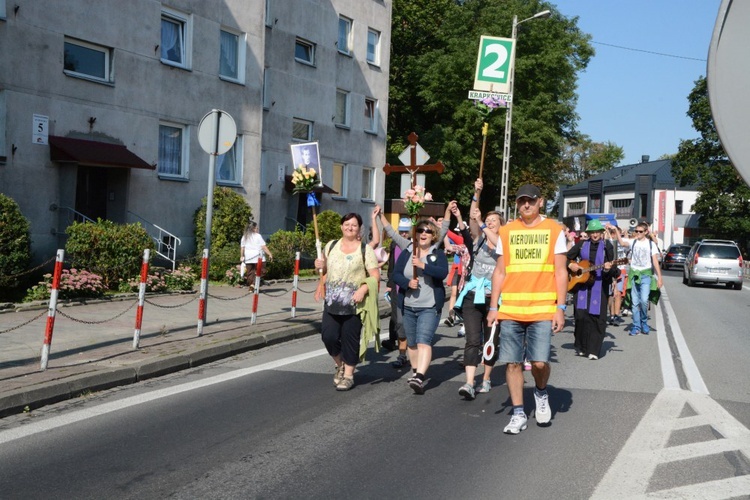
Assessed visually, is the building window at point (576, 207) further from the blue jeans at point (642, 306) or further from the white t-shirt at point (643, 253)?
the blue jeans at point (642, 306)

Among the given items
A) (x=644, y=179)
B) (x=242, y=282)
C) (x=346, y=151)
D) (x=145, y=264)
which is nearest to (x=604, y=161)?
(x=644, y=179)

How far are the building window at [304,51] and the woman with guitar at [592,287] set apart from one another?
64.4 feet

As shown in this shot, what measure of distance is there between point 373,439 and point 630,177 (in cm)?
9200

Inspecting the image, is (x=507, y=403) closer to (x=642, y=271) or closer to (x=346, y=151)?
(x=642, y=271)

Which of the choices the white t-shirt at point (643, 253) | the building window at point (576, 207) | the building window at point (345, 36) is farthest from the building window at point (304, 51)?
the building window at point (576, 207)

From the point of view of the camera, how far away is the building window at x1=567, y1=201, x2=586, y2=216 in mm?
104625

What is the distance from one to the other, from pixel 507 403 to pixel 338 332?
1802 millimetres

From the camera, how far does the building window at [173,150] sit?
21625 mm

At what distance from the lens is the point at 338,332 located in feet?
27.1

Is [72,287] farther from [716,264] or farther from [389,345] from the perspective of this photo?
[716,264]

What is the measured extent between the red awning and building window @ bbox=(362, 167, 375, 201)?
14.9 m

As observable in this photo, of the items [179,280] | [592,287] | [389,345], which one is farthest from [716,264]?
[389,345]

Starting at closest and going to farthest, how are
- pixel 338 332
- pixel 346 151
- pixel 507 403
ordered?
pixel 507 403 → pixel 338 332 → pixel 346 151

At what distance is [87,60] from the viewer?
19109mm
